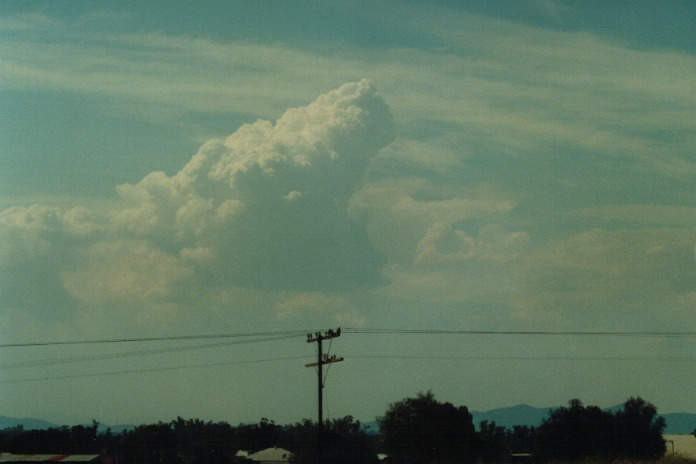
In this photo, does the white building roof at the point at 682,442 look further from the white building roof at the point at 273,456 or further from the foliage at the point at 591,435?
the white building roof at the point at 273,456

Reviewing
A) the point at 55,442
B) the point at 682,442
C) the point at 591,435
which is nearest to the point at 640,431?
the point at 591,435

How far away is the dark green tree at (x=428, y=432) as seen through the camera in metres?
109

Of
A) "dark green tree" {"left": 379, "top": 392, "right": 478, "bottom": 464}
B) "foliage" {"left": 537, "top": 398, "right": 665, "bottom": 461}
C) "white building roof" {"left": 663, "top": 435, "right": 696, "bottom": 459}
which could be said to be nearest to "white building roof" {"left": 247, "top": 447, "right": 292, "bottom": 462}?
"dark green tree" {"left": 379, "top": 392, "right": 478, "bottom": 464}

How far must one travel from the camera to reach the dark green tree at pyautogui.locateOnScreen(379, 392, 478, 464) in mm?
108812

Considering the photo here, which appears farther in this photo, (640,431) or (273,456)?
(273,456)

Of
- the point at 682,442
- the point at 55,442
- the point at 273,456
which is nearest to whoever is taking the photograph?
the point at 273,456

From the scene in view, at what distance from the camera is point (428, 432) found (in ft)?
364

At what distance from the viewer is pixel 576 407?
117m

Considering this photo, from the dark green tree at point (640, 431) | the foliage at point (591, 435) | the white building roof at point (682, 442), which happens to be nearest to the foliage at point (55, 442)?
the foliage at point (591, 435)

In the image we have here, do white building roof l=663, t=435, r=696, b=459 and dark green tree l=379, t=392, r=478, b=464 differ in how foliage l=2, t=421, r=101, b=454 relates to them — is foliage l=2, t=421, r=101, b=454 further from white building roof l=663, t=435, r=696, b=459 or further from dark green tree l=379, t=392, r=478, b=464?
white building roof l=663, t=435, r=696, b=459

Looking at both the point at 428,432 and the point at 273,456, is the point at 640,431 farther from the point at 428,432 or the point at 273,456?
the point at 273,456

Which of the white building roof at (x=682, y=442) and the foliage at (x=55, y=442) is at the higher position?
the foliage at (x=55, y=442)

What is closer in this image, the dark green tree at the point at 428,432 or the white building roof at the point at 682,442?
the dark green tree at the point at 428,432

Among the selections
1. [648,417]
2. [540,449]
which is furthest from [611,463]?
[648,417]
